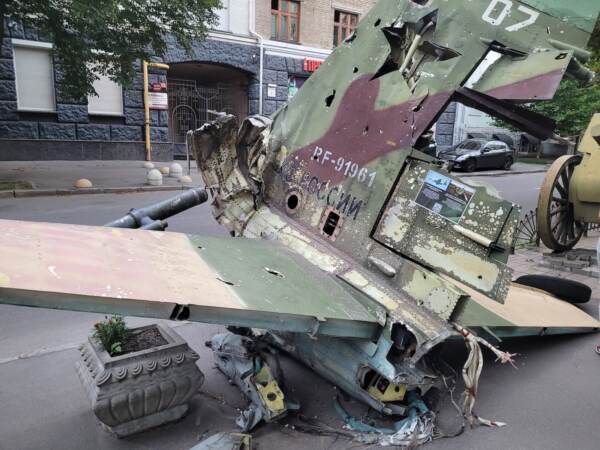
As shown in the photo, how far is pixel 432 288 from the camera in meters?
3.09

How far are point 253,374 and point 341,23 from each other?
20.2m

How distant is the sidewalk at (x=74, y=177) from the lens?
36.8 ft

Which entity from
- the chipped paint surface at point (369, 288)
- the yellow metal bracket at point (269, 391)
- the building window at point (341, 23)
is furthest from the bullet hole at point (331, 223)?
the building window at point (341, 23)

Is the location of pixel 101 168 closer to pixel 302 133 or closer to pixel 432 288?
pixel 302 133

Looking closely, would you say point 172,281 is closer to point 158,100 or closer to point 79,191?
point 79,191

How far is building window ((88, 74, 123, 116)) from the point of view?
16.2 metres

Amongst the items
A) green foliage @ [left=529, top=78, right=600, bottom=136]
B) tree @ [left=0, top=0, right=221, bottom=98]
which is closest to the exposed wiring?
tree @ [left=0, top=0, right=221, bottom=98]

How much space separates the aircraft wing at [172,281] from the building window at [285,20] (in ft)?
58.4

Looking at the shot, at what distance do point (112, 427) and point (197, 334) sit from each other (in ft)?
5.58

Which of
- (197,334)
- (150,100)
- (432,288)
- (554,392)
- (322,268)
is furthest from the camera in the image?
(150,100)

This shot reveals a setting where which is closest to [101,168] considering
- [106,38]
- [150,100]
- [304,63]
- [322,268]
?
[150,100]

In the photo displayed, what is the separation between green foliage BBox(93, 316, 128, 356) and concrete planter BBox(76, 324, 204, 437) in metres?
0.05

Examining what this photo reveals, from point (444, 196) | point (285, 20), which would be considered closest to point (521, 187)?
point (285, 20)

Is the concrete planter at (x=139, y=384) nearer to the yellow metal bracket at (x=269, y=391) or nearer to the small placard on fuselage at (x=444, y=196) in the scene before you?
the yellow metal bracket at (x=269, y=391)
